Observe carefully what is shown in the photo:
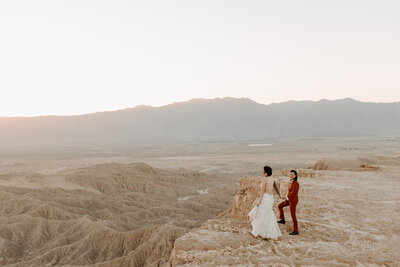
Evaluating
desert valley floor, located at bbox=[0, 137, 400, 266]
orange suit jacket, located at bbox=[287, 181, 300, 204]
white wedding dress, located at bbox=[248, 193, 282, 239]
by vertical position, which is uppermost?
orange suit jacket, located at bbox=[287, 181, 300, 204]

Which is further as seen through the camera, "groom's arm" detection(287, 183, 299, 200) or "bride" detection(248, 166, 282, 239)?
"groom's arm" detection(287, 183, 299, 200)

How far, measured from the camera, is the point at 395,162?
25.7 metres

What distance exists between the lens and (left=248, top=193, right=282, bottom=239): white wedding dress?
281 inches

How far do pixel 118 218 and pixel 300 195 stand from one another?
1860cm

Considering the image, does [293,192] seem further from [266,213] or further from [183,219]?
[183,219]

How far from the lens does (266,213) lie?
23.4 ft

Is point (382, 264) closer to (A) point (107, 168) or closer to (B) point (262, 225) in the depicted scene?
(B) point (262, 225)

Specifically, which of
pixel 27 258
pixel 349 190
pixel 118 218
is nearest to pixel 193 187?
pixel 118 218

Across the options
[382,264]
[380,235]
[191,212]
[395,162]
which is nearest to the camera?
[382,264]

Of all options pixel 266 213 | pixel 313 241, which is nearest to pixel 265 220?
pixel 266 213

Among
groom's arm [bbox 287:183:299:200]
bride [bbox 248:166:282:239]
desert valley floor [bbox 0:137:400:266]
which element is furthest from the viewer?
groom's arm [bbox 287:183:299:200]

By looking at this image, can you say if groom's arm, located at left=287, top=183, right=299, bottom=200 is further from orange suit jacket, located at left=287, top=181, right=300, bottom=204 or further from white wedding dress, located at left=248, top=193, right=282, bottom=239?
white wedding dress, located at left=248, top=193, right=282, bottom=239

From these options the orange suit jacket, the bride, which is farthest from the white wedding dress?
the orange suit jacket

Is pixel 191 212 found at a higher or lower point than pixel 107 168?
lower
